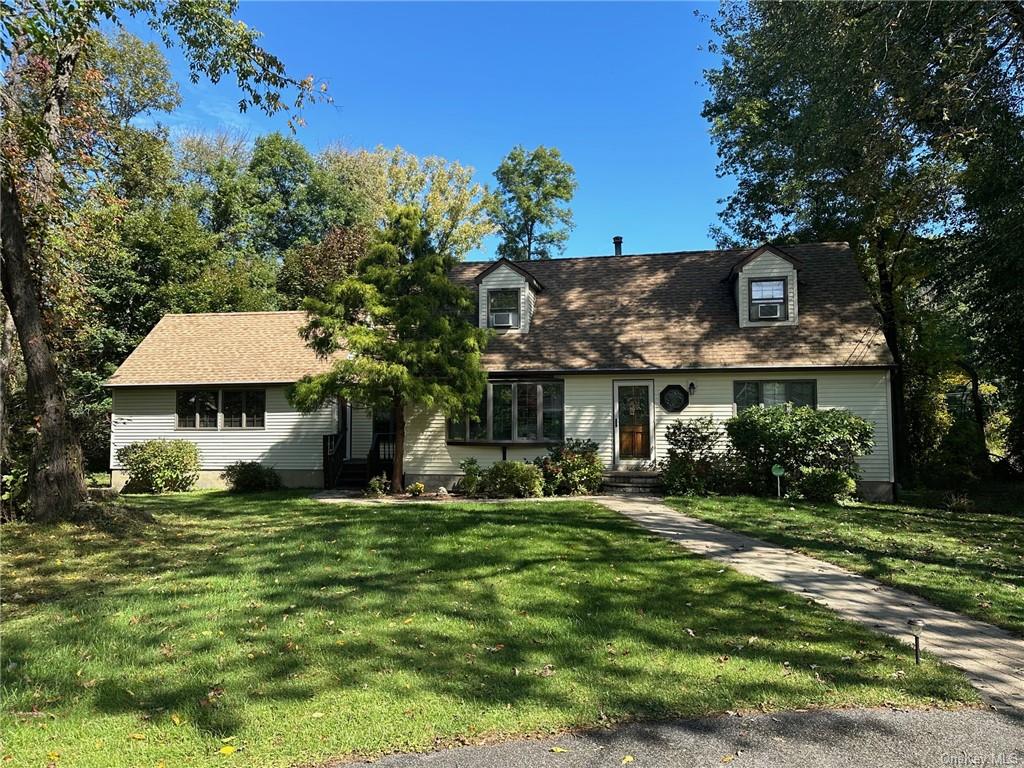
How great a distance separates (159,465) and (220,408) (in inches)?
89.2

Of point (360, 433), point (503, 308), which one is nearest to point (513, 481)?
point (503, 308)

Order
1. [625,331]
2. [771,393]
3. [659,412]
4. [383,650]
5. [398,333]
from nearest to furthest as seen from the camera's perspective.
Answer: [383,650] → [398,333] → [771,393] → [659,412] → [625,331]

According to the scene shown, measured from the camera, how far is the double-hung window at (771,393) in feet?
49.1

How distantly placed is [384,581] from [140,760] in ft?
10.8

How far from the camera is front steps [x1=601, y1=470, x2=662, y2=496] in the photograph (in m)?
14.5

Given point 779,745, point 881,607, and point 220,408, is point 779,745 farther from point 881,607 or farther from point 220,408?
point 220,408

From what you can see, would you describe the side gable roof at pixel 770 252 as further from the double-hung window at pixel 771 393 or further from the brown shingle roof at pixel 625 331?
the double-hung window at pixel 771 393

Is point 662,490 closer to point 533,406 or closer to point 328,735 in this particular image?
point 533,406

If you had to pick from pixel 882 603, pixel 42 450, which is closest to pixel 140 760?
pixel 882 603

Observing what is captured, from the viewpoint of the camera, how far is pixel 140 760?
10.5ft

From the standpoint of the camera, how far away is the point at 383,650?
4.59 metres

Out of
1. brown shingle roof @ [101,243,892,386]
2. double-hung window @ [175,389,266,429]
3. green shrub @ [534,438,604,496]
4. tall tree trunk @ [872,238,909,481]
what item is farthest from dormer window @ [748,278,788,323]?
double-hung window @ [175,389,266,429]

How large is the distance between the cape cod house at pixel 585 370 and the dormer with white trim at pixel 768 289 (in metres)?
0.03

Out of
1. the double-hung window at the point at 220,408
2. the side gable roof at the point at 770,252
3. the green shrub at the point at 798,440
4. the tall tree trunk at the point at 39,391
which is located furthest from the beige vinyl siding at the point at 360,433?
the side gable roof at the point at 770,252
